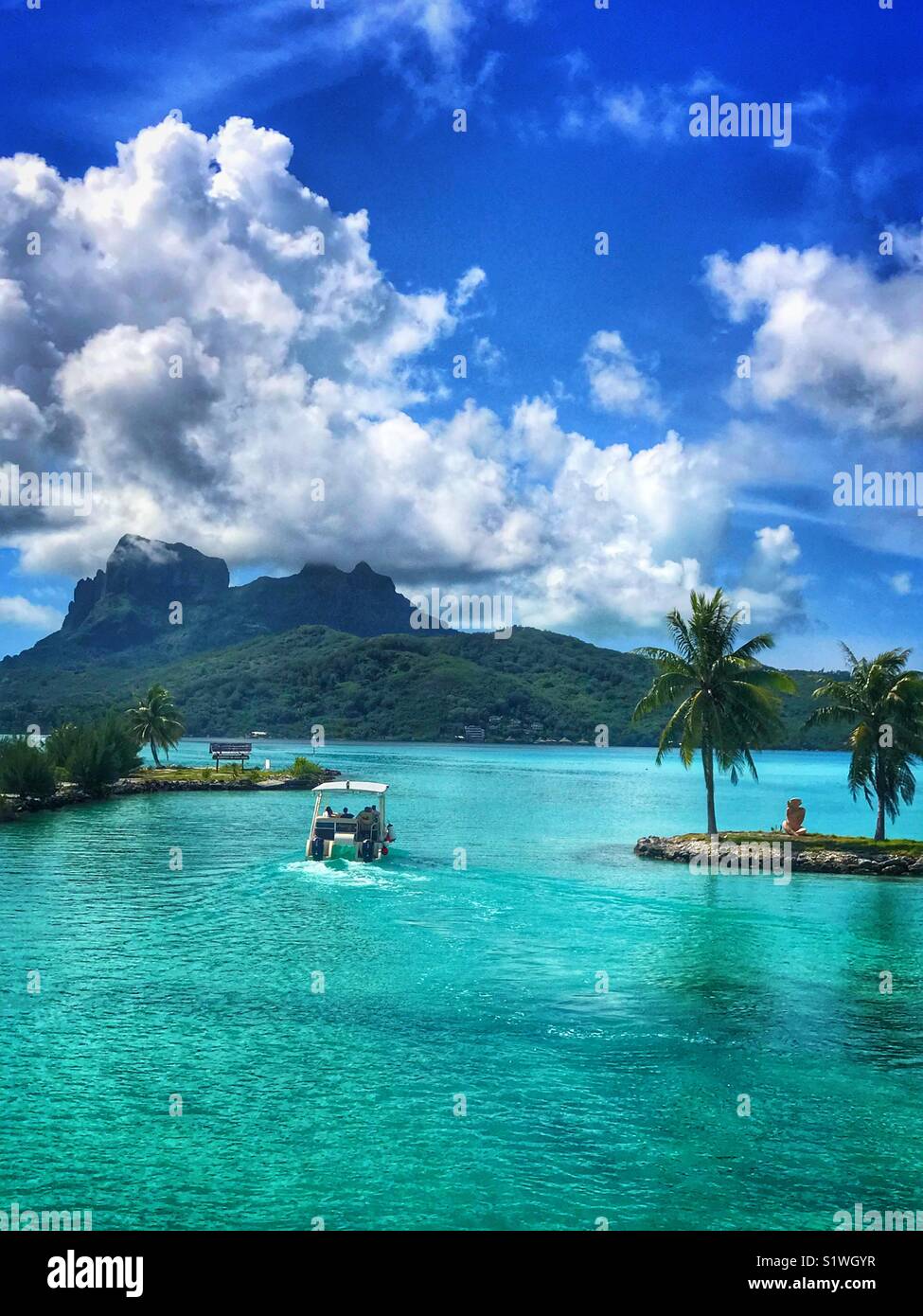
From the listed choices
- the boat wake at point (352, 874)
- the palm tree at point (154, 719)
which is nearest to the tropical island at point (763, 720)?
the boat wake at point (352, 874)

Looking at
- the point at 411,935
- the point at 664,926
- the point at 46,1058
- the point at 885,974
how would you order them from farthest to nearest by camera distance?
the point at 664,926
the point at 411,935
the point at 885,974
the point at 46,1058

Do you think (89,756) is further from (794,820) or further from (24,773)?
(794,820)

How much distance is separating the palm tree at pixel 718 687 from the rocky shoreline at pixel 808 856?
2.06 m

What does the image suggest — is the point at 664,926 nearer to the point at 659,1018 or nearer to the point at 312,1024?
the point at 659,1018

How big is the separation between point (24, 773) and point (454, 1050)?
59.4 metres

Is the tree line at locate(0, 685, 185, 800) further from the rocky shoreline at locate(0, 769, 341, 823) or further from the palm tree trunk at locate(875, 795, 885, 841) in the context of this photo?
the palm tree trunk at locate(875, 795, 885, 841)

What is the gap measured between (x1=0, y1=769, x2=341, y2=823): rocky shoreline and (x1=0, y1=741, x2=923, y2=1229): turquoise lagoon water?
26.8 meters

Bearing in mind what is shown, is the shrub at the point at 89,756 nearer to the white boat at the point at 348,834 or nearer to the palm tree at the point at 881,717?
the white boat at the point at 348,834

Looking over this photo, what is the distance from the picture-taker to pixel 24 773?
71000 mm

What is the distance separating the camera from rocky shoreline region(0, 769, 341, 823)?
231ft

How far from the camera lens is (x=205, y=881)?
44.2m

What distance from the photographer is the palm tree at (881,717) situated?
5062cm
